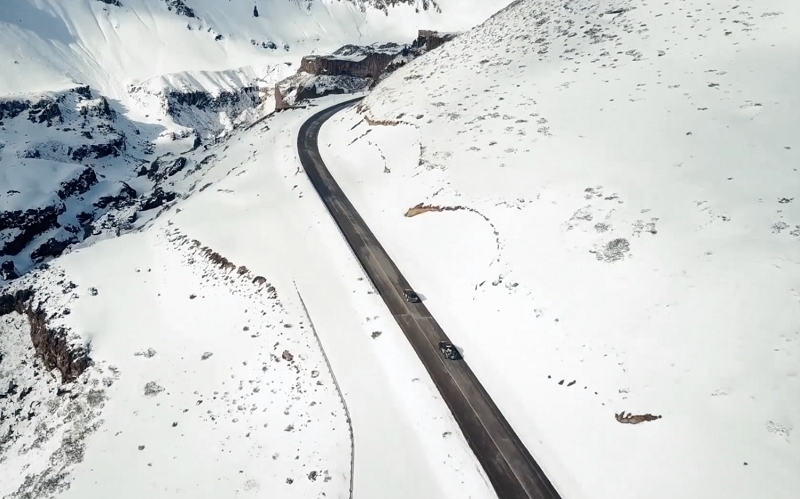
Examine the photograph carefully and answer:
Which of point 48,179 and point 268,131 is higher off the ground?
point 48,179

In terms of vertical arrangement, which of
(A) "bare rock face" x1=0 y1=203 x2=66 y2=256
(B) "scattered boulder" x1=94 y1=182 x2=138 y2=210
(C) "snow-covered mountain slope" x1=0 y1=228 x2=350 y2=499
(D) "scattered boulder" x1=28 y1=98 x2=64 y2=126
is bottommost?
(C) "snow-covered mountain slope" x1=0 y1=228 x2=350 y2=499

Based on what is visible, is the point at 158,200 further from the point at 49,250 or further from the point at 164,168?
the point at 164,168

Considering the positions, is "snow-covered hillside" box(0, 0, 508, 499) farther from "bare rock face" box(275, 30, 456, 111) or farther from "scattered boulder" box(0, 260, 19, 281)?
"bare rock face" box(275, 30, 456, 111)

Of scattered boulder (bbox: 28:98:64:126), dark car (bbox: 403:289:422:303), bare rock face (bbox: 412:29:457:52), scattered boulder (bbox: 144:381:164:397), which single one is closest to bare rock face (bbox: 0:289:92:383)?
scattered boulder (bbox: 144:381:164:397)

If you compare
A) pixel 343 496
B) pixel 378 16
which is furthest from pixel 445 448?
pixel 378 16

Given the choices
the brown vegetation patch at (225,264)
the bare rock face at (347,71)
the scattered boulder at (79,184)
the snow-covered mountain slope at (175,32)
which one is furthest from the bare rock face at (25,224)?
the snow-covered mountain slope at (175,32)

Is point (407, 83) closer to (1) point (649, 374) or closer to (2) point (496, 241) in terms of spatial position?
(2) point (496, 241)

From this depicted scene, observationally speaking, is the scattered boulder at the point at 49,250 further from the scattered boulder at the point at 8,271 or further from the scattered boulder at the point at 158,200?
the scattered boulder at the point at 158,200
